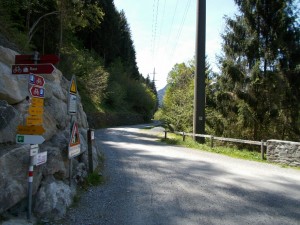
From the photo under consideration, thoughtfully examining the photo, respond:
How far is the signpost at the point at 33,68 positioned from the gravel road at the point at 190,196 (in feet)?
8.63

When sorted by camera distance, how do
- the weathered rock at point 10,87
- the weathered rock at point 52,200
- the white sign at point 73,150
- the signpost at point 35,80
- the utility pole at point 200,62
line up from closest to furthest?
the signpost at point 35,80 → the weathered rock at point 52,200 → the weathered rock at point 10,87 → the white sign at point 73,150 → the utility pole at point 200,62

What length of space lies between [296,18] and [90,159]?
16699 millimetres

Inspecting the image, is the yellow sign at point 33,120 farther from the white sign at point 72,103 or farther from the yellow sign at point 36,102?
the white sign at point 72,103

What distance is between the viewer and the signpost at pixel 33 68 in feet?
17.5

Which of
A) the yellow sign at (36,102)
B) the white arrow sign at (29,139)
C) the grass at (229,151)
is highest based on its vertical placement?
the yellow sign at (36,102)

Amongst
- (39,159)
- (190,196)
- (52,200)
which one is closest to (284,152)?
(190,196)

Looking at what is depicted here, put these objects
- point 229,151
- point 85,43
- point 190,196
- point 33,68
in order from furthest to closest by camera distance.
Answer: point 85,43, point 229,151, point 190,196, point 33,68

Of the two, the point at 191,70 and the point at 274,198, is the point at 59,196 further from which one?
the point at 191,70

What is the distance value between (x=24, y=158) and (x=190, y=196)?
370 cm

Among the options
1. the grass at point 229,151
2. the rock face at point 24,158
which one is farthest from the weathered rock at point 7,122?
the grass at point 229,151

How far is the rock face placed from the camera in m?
5.35

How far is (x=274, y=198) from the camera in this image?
7277mm

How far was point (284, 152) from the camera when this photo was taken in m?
12.1

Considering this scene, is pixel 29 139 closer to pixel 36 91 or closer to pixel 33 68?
pixel 36 91
